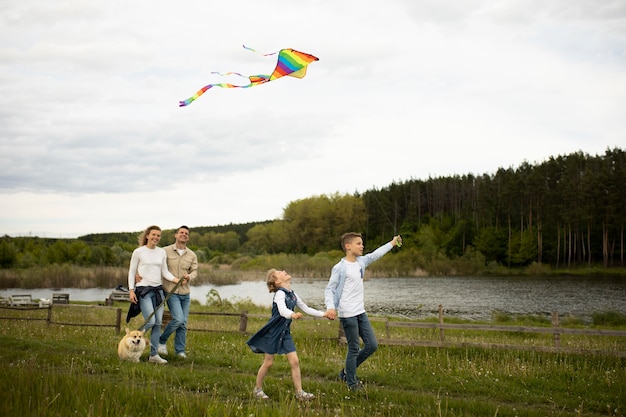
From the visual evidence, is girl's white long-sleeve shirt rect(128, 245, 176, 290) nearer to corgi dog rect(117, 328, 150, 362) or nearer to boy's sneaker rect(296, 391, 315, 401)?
corgi dog rect(117, 328, 150, 362)

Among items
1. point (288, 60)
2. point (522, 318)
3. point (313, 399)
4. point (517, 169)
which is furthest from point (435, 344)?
point (517, 169)

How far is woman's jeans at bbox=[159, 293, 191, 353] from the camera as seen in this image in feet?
32.2

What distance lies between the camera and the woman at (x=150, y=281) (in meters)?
9.56

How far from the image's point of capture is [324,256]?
7031 centimetres

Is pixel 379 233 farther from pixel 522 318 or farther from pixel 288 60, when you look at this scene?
pixel 288 60

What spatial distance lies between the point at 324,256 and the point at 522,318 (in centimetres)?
4559

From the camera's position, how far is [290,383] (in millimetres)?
7902

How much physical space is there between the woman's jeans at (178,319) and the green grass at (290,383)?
0.39 m

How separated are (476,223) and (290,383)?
78476 mm

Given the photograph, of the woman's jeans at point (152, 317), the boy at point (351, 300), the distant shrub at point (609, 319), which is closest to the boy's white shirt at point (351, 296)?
the boy at point (351, 300)

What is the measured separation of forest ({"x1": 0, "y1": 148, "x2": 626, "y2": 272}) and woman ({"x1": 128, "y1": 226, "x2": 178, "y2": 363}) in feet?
184

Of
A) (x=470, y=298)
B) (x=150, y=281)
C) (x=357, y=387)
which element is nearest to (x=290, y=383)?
(x=357, y=387)

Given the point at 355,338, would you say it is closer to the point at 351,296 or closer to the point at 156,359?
the point at 351,296

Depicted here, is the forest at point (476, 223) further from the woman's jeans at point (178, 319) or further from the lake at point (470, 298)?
the woman's jeans at point (178, 319)
